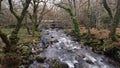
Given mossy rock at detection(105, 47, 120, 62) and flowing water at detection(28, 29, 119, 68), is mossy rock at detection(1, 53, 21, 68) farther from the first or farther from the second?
mossy rock at detection(105, 47, 120, 62)

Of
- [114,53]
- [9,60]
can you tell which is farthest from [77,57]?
[9,60]

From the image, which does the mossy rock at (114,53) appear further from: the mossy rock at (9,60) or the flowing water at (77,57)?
the mossy rock at (9,60)

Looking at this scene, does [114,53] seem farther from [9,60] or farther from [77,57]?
[9,60]

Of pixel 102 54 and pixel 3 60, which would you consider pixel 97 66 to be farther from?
pixel 3 60

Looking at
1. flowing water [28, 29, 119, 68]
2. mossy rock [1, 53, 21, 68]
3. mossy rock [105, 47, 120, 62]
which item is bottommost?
flowing water [28, 29, 119, 68]

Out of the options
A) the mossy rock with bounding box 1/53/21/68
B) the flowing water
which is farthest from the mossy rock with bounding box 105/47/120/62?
the mossy rock with bounding box 1/53/21/68

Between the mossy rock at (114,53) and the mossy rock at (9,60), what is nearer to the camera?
the mossy rock at (9,60)

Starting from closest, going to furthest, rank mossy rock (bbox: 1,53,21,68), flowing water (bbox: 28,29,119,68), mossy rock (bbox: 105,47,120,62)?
mossy rock (bbox: 1,53,21,68) → flowing water (bbox: 28,29,119,68) → mossy rock (bbox: 105,47,120,62)

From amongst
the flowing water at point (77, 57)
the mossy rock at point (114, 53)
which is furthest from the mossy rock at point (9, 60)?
the mossy rock at point (114, 53)

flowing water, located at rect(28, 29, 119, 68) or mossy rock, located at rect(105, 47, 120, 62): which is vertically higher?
mossy rock, located at rect(105, 47, 120, 62)

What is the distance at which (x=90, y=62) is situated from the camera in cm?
1709

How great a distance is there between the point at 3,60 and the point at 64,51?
11152 millimetres

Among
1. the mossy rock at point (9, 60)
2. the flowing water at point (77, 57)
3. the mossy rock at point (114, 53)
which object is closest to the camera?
the mossy rock at point (9, 60)

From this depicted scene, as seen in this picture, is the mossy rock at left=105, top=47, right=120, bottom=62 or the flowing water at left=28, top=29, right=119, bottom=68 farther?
the mossy rock at left=105, top=47, right=120, bottom=62
